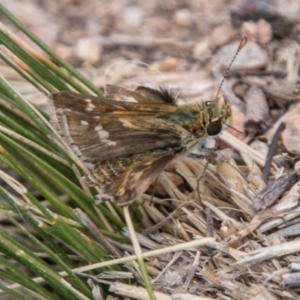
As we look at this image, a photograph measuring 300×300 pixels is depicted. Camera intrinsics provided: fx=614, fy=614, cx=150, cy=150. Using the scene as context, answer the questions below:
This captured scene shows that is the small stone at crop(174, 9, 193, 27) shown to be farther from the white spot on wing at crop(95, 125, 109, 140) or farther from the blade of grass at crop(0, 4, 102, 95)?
the white spot on wing at crop(95, 125, 109, 140)

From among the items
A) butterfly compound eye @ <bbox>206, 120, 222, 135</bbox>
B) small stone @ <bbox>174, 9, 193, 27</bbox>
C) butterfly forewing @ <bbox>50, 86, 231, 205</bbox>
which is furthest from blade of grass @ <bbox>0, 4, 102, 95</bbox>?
small stone @ <bbox>174, 9, 193, 27</bbox>

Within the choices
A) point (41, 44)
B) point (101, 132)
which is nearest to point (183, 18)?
point (41, 44)

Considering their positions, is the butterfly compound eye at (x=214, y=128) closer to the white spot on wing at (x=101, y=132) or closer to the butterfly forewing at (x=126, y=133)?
the butterfly forewing at (x=126, y=133)

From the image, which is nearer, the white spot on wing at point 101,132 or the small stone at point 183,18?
the white spot on wing at point 101,132

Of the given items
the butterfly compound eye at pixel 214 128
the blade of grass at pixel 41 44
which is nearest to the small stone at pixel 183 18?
the blade of grass at pixel 41 44

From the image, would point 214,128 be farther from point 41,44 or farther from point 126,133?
point 41,44

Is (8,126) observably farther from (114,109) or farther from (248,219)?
(248,219)

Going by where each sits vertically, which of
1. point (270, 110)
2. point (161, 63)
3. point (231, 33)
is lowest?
point (270, 110)

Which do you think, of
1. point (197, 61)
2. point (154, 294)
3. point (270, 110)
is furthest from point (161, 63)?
point (154, 294)
